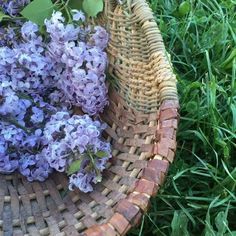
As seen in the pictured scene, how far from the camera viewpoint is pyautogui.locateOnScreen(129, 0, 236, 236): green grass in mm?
1116

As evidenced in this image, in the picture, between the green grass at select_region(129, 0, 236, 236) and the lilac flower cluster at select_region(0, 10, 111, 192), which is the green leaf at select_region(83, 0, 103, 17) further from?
the green grass at select_region(129, 0, 236, 236)

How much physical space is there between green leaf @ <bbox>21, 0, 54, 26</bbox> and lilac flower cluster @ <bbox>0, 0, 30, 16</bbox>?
0.06 metres

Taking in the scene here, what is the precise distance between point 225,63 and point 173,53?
0.12m

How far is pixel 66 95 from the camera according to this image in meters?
1.17

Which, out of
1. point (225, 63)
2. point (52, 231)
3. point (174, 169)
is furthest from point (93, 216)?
point (225, 63)

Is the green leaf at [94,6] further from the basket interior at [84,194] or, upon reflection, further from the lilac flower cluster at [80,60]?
the basket interior at [84,194]

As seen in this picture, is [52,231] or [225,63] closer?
[52,231]

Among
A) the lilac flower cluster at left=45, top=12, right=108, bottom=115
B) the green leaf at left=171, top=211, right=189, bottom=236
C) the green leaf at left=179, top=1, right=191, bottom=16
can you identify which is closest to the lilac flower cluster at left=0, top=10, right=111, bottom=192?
the lilac flower cluster at left=45, top=12, right=108, bottom=115

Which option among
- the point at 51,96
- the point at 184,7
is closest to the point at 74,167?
the point at 51,96

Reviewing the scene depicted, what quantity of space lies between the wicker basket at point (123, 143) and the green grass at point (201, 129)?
108 millimetres

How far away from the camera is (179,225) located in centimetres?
108

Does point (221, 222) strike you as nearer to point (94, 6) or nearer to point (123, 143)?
point (123, 143)

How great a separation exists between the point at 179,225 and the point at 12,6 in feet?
1.80

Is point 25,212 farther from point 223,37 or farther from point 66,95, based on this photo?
point 223,37
